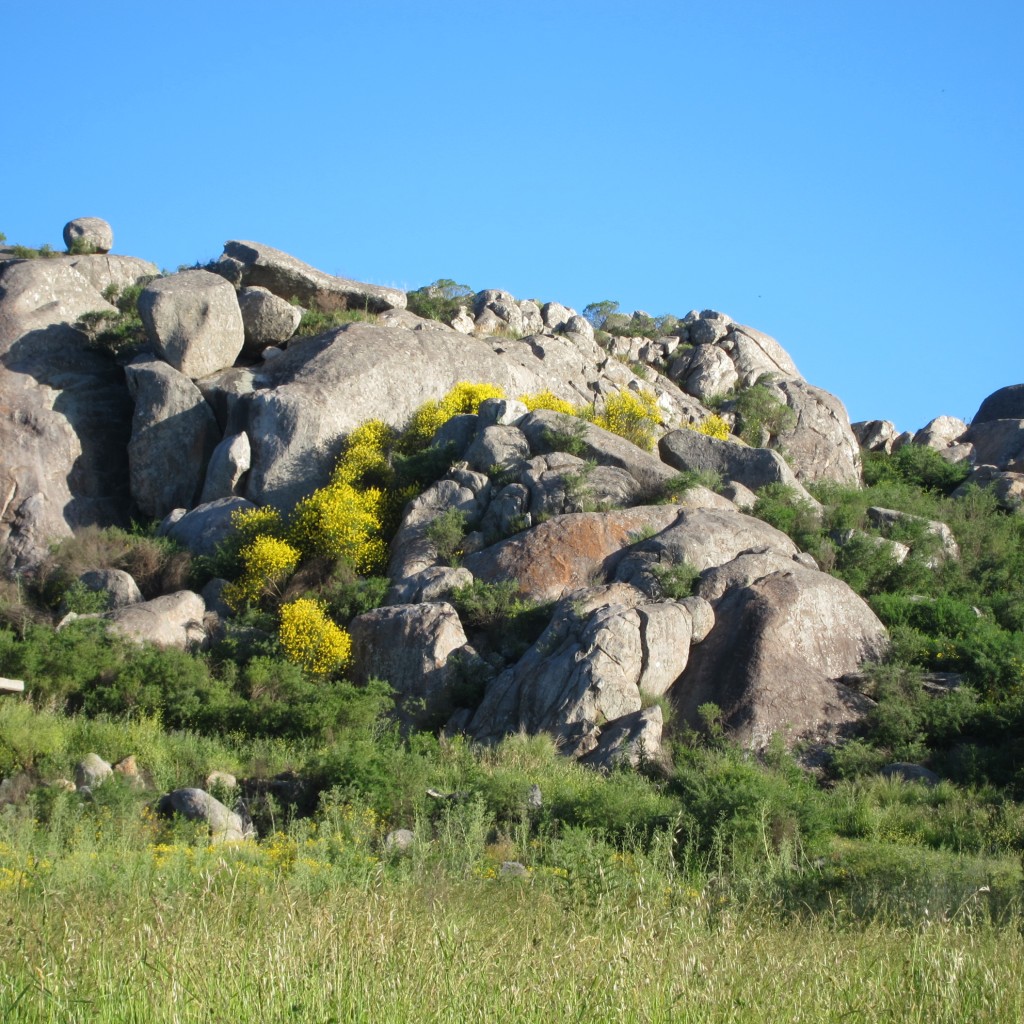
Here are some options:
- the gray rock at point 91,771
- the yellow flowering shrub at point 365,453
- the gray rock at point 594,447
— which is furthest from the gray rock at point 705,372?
the gray rock at point 91,771

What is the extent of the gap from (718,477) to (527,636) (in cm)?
621

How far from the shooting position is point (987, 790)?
14328mm

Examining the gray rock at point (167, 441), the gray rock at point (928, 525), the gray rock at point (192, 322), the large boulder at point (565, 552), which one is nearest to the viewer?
the large boulder at point (565, 552)

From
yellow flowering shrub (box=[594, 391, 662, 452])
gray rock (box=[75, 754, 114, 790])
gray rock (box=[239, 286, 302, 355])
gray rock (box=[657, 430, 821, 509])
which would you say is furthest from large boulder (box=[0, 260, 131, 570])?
gray rock (box=[657, 430, 821, 509])

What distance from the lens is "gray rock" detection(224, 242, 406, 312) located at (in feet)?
93.8

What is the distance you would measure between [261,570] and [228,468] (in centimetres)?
354

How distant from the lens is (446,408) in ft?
→ 80.6

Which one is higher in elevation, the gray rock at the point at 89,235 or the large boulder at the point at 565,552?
the gray rock at the point at 89,235

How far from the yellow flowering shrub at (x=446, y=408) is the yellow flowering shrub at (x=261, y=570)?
4.21 meters

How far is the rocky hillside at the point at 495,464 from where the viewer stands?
1692cm

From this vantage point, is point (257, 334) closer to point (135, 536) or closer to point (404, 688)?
point (135, 536)

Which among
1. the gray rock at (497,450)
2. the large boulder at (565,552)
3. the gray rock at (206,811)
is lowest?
the gray rock at (206,811)

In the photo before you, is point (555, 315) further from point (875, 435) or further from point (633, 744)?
point (633, 744)

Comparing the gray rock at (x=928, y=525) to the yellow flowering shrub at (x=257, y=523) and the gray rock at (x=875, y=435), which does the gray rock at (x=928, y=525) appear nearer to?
the gray rock at (x=875, y=435)
